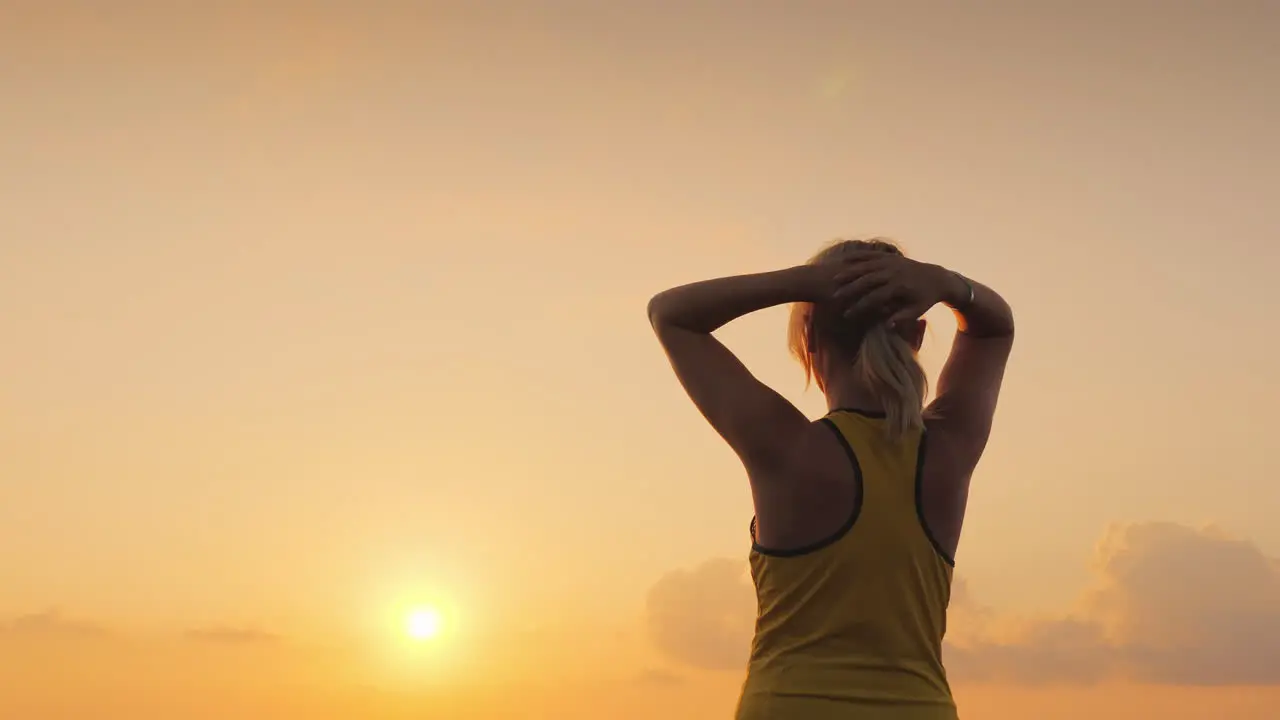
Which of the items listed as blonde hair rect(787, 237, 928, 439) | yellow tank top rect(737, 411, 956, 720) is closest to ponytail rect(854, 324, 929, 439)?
blonde hair rect(787, 237, 928, 439)

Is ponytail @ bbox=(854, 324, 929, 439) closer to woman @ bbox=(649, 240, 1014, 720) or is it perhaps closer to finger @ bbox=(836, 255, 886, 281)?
woman @ bbox=(649, 240, 1014, 720)

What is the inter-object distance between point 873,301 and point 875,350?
195 millimetres

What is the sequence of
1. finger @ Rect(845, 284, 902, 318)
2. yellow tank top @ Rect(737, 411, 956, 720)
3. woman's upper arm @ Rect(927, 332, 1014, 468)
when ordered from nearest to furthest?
yellow tank top @ Rect(737, 411, 956, 720) < finger @ Rect(845, 284, 902, 318) < woman's upper arm @ Rect(927, 332, 1014, 468)

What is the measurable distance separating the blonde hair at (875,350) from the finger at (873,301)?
10 centimetres

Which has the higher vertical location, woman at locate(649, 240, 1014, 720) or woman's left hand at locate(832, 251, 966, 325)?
woman's left hand at locate(832, 251, 966, 325)

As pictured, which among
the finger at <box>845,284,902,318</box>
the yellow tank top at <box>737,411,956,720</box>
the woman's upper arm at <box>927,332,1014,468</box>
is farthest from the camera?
the woman's upper arm at <box>927,332,1014,468</box>

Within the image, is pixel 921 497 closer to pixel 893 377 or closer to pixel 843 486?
pixel 843 486

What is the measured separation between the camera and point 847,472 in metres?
4.60

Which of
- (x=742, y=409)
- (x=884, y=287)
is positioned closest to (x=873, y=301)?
(x=884, y=287)

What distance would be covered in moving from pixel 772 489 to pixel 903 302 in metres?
0.81

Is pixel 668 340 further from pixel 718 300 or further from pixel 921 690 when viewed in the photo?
pixel 921 690

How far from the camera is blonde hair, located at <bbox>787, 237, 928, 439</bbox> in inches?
186

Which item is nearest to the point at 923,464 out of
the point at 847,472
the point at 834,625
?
the point at 847,472

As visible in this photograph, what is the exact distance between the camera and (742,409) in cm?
462
